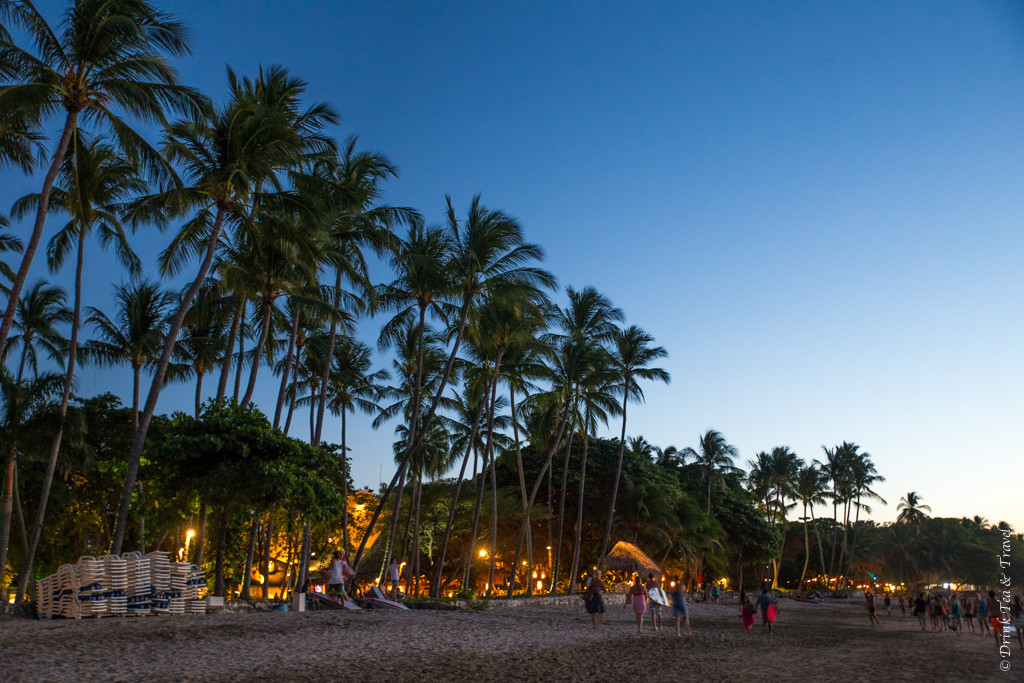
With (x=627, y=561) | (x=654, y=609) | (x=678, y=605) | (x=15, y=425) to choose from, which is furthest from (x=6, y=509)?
(x=627, y=561)

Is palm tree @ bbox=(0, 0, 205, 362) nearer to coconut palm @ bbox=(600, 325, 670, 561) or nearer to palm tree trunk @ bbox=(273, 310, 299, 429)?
palm tree trunk @ bbox=(273, 310, 299, 429)

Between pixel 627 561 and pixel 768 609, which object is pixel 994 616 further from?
pixel 627 561

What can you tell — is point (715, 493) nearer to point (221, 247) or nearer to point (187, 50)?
point (221, 247)

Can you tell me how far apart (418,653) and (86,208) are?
41.4 feet

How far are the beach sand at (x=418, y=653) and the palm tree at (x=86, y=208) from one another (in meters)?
9.28

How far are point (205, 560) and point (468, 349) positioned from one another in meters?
14.3

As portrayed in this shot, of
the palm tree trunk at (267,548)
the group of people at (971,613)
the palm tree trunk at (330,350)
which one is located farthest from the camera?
the palm tree trunk at (330,350)

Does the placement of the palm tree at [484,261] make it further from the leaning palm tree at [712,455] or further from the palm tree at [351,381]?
the leaning palm tree at [712,455]

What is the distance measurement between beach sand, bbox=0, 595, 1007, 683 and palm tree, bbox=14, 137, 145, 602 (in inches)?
365

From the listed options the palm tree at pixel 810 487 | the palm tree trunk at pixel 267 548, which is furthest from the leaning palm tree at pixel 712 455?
the palm tree trunk at pixel 267 548

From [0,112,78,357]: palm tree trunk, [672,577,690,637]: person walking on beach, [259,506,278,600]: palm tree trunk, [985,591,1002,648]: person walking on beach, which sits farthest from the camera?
[259,506,278,600]: palm tree trunk

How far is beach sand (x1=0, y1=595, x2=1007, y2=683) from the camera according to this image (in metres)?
9.01

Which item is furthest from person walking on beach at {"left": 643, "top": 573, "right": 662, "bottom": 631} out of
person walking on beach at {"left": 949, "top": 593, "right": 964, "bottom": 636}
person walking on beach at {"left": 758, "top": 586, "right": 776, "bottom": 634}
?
person walking on beach at {"left": 949, "top": 593, "right": 964, "bottom": 636}

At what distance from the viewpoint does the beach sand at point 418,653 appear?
9.01 metres
